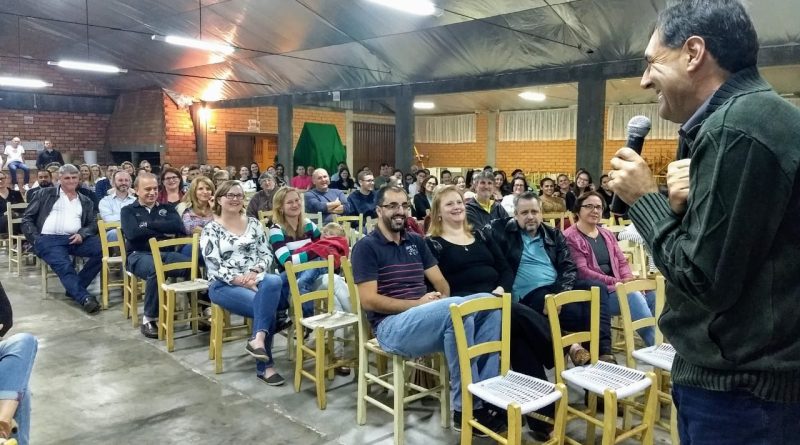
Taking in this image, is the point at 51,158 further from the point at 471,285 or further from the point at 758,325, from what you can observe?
the point at 758,325

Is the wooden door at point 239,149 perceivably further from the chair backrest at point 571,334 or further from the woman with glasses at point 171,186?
the chair backrest at point 571,334

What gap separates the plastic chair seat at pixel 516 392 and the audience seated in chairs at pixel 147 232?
2.80 metres

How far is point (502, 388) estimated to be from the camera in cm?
233

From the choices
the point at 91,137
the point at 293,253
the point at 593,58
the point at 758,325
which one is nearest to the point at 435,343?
the point at 293,253

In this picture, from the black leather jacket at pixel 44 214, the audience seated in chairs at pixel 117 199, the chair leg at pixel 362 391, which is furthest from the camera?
the audience seated in chairs at pixel 117 199

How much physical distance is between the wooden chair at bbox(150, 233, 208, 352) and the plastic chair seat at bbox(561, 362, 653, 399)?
264cm

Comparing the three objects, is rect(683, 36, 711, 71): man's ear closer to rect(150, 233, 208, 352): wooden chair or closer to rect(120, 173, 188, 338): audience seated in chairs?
rect(150, 233, 208, 352): wooden chair

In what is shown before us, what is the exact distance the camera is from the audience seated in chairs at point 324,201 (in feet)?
19.9

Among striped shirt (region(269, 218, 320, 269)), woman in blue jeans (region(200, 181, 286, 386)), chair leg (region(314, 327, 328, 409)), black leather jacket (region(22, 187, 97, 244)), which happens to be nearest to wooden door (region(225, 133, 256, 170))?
black leather jacket (region(22, 187, 97, 244))

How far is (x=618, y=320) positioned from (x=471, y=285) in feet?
4.71

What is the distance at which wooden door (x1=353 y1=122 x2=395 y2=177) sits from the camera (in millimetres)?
15266

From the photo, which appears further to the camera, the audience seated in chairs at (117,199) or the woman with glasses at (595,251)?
the audience seated in chairs at (117,199)

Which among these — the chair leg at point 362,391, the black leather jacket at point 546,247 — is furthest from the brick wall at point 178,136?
the chair leg at point 362,391

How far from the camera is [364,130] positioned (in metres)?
Answer: 15.4
